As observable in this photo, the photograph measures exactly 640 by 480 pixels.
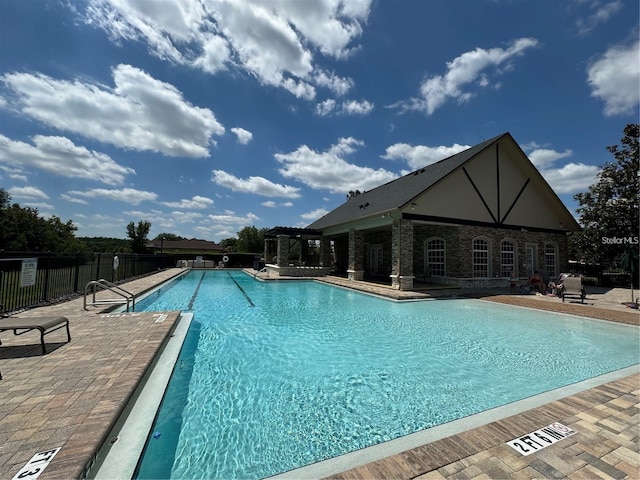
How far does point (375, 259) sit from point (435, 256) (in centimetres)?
561

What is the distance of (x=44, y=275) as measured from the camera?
8.56 metres

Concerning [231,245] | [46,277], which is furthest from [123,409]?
[231,245]

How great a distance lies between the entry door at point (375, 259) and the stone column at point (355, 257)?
383cm

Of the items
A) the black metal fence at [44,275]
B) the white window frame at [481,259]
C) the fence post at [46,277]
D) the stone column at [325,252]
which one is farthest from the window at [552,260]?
the fence post at [46,277]

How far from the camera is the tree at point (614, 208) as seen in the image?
18250mm

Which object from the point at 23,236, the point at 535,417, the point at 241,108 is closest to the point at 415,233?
the point at 241,108

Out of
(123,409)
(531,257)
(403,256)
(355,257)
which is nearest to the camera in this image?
(123,409)

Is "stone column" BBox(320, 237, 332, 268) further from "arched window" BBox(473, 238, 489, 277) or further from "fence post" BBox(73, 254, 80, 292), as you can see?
"fence post" BBox(73, 254, 80, 292)

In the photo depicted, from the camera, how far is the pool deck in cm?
225

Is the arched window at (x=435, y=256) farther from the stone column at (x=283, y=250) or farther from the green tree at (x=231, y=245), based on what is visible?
the green tree at (x=231, y=245)

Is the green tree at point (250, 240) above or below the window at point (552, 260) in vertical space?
above

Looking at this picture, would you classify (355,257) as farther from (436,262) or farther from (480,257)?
A: (480,257)

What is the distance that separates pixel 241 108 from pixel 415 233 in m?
13.1

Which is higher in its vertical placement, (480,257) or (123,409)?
(480,257)
